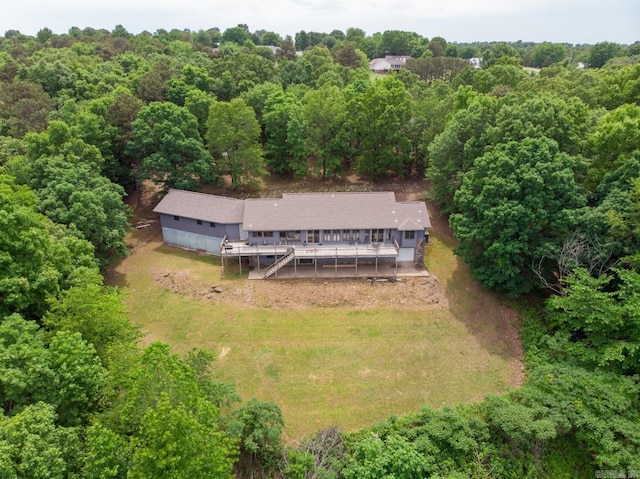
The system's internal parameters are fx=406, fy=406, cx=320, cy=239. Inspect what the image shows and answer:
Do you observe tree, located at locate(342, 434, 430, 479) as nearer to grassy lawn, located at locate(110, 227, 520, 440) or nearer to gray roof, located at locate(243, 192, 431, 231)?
grassy lawn, located at locate(110, 227, 520, 440)

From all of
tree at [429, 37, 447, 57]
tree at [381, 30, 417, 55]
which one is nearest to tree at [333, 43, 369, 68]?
tree at [429, 37, 447, 57]

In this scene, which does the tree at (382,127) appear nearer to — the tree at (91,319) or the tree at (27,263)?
the tree at (27,263)

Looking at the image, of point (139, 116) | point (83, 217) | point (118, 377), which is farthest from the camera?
point (139, 116)

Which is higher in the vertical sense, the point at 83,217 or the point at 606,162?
the point at 606,162

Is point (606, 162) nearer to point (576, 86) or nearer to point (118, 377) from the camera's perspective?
point (576, 86)

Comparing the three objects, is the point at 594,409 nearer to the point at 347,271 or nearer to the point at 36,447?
the point at 347,271

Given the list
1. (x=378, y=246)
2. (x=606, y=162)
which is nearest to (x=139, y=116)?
(x=378, y=246)

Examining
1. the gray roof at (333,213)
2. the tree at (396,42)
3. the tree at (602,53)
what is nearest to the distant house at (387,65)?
the tree at (396,42)

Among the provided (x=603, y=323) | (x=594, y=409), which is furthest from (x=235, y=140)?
(x=594, y=409)
